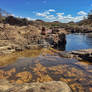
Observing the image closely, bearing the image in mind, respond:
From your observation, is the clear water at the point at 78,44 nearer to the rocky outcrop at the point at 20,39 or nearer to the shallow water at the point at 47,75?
the rocky outcrop at the point at 20,39

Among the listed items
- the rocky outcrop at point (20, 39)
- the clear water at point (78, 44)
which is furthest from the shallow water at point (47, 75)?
the clear water at point (78, 44)

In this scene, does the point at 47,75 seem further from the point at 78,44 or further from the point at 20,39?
the point at 78,44

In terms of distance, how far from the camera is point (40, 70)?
199 inches

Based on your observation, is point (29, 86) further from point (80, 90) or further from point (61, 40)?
point (61, 40)

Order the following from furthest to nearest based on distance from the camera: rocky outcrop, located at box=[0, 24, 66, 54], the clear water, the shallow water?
the clear water → rocky outcrop, located at box=[0, 24, 66, 54] → the shallow water

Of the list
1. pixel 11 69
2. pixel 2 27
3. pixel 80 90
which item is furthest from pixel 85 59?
pixel 2 27

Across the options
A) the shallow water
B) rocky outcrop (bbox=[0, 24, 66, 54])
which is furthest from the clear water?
the shallow water

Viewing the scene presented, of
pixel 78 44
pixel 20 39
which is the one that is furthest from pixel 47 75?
pixel 78 44

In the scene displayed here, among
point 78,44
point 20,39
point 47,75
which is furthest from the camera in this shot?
point 78,44

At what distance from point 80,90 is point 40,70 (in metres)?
2.29

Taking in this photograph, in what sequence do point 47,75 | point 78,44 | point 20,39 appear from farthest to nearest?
point 78,44, point 20,39, point 47,75

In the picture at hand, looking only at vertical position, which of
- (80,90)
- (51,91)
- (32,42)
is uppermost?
(32,42)

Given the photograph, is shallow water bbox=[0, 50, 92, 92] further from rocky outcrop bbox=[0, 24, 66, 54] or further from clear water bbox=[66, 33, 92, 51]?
clear water bbox=[66, 33, 92, 51]

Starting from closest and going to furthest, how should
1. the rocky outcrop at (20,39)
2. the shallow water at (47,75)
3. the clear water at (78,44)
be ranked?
the shallow water at (47,75), the rocky outcrop at (20,39), the clear water at (78,44)
